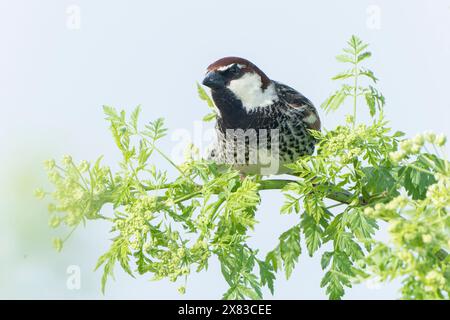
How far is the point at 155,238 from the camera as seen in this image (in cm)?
222

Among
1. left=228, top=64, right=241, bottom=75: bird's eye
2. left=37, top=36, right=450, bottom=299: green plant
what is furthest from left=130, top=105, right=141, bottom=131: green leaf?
left=228, top=64, right=241, bottom=75: bird's eye

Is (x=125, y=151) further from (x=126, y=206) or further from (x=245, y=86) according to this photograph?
(x=245, y=86)

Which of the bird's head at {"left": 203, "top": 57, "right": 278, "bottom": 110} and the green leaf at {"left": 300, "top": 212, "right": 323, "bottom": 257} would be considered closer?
the green leaf at {"left": 300, "top": 212, "right": 323, "bottom": 257}

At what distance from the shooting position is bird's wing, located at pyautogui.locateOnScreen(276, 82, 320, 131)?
11.0 ft

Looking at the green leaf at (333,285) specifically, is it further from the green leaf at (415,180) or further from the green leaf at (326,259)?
the green leaf at (415,180)

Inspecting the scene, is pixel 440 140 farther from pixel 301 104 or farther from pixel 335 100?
pixel 301 104

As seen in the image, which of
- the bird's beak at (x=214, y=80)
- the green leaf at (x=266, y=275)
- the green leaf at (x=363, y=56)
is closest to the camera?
the green leaf at (x=266, y=275)

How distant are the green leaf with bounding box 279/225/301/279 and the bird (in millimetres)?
766

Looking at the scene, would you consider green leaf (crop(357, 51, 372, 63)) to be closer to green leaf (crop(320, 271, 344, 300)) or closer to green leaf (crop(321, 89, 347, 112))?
green leaf (crop(321, 89, 347, 112))

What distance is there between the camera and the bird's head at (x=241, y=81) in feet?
10.7

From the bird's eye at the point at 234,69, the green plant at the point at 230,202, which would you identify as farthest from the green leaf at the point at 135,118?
the bird's eye at the point at 234,69

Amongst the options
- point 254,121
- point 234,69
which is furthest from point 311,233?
Answer: point 234,69

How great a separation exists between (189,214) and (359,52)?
863 mm
